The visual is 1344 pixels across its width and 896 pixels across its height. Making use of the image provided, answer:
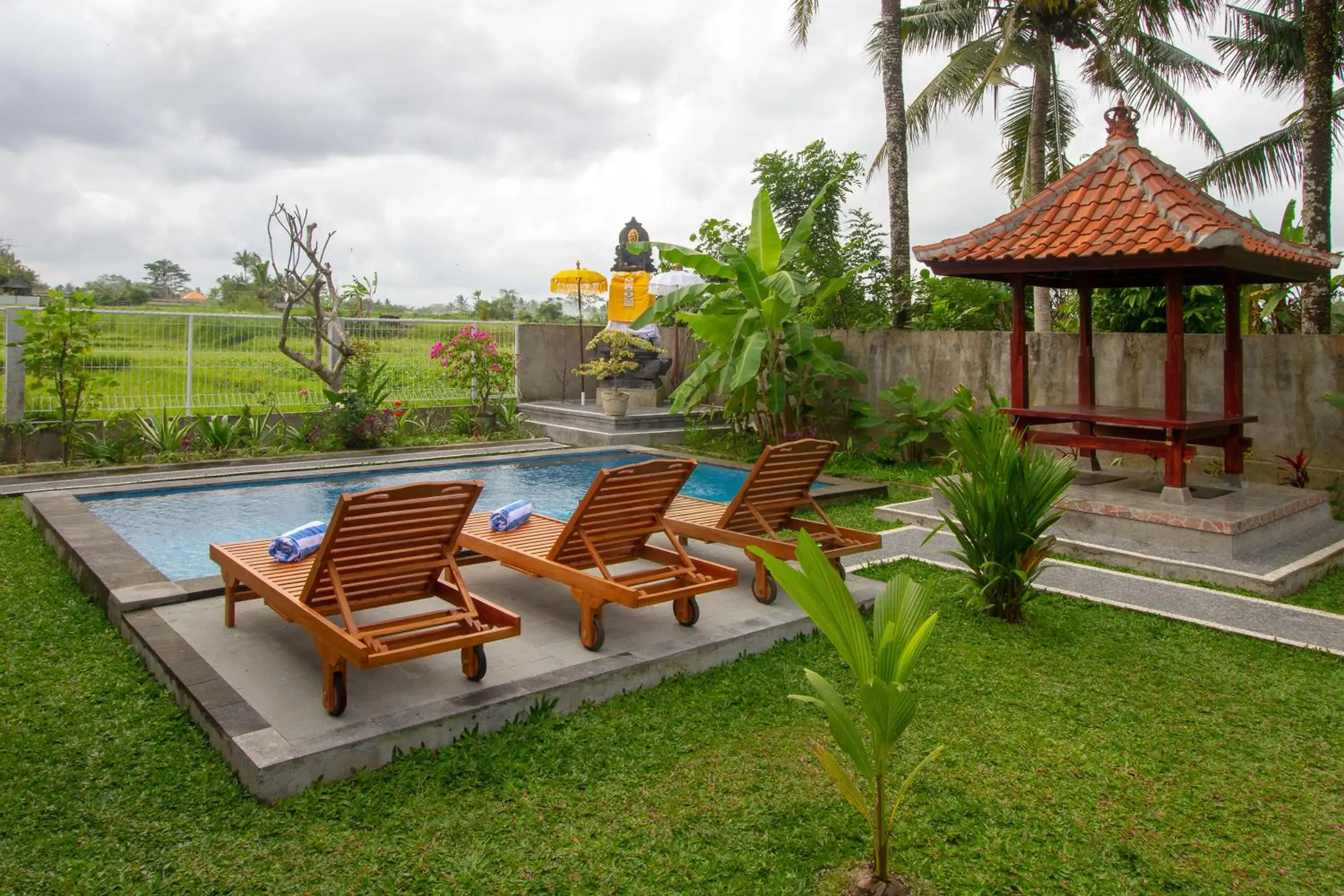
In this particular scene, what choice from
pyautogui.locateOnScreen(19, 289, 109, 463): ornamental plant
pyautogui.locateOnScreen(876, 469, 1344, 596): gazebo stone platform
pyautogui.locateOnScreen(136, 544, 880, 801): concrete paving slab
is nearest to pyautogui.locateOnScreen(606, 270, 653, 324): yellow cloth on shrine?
pyautogui.locateOnScreen(19, 289, 109, 463): ornamental plant

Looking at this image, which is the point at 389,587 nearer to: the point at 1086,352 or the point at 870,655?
the point at 870,655

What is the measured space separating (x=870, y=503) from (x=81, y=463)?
861cm

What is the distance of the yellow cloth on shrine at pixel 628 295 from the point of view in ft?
55.7

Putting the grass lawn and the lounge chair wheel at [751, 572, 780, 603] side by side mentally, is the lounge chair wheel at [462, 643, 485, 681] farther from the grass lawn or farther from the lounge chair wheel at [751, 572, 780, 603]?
the lounge chair wheel at [751, 572, 780, 603]

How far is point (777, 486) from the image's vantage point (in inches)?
223

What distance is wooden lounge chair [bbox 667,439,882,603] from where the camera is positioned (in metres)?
5.38

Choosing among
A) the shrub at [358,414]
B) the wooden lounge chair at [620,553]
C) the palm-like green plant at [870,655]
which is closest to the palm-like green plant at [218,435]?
the shrub at [358,414]

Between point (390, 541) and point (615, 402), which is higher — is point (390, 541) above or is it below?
below

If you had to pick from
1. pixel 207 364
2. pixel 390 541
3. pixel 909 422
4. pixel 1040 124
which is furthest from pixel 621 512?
pixel 1040 124

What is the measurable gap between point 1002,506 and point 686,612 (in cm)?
184

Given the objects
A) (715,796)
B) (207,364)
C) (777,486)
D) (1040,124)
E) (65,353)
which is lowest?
(715,796)

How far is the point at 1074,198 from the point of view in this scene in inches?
321

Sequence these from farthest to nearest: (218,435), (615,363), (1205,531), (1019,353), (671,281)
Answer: (671,281) → (615,363) → (218,435) → (1019,353) → (1205,531)

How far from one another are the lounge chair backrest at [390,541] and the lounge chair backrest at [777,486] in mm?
1941
